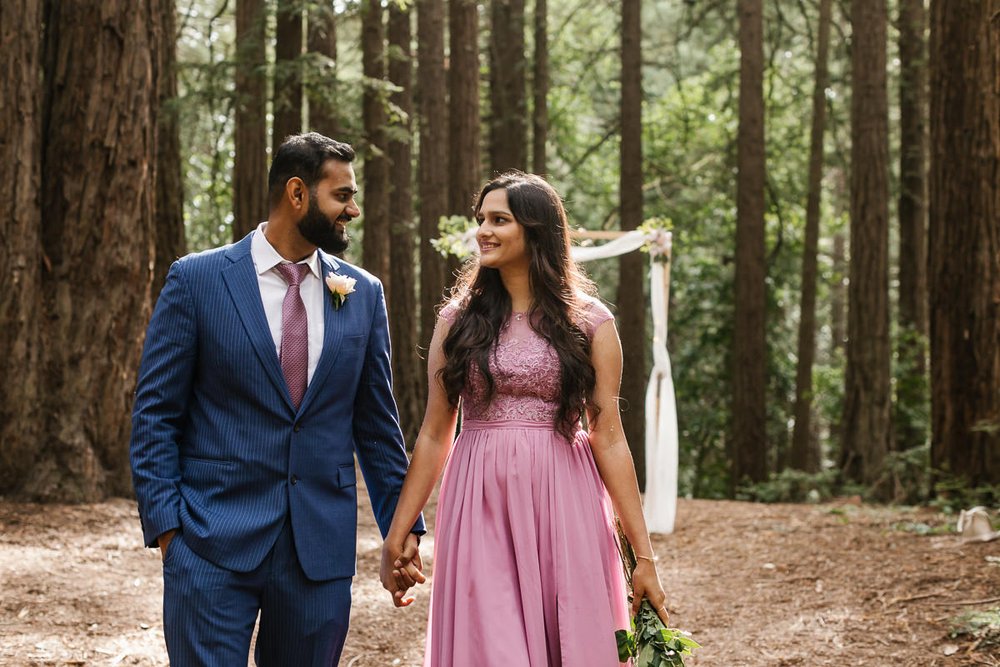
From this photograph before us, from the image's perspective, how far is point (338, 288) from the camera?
142 inches

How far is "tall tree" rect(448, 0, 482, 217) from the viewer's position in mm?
15070

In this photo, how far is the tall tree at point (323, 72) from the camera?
11.6 m

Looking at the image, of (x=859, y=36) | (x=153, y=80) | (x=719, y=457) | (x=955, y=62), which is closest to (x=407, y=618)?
(x=153, y=80)

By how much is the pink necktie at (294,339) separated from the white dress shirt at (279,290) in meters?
0.02

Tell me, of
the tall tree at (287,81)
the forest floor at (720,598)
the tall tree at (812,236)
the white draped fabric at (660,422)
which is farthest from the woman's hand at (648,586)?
the tall tree at (812,236)

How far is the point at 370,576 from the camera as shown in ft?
27.5

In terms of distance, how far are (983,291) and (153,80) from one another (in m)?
7.64

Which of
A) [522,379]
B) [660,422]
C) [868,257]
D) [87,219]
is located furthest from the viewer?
[868,257]

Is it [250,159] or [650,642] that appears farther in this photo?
[250,159]

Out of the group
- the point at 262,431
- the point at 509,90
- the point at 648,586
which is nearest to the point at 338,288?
the point at 262,431

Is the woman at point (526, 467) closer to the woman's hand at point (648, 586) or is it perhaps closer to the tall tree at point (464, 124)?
the woman's hand at point (648, 586)

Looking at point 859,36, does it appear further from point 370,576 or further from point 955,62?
point 370,576

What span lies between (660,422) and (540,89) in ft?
34.2

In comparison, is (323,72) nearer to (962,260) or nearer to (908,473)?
(962,260)
